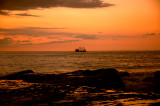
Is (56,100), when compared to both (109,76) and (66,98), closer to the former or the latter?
(66,98)

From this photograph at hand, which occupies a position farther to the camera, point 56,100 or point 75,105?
point 56,100

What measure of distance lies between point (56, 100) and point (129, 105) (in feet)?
14.5

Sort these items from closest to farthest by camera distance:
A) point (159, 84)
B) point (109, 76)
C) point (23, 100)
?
point (23, 100)
point (159, 84)
point (109, 76)

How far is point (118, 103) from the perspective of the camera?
10820mm

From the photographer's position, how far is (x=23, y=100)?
11258 mm

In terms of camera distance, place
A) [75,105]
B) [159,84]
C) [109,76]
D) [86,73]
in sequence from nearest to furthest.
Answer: [75,105] → [159,84] → [109,76] → [86,73]

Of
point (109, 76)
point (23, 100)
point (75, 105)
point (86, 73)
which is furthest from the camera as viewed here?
point (86, 73)

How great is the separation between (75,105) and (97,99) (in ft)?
6.66

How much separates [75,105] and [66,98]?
177cm

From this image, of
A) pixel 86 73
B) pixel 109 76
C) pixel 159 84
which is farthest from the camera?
pixel 86 73

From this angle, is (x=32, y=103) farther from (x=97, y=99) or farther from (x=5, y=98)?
(x=97, y=99)

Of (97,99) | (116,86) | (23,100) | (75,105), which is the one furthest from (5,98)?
(116,86)

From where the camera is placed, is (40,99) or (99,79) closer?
(40,99)

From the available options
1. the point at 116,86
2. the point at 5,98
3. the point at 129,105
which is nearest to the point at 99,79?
the point at 116,86
